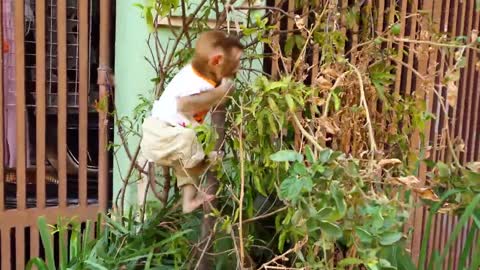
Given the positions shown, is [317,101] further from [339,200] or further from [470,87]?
[470,87]

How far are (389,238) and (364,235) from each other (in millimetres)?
67

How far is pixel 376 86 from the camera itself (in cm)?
229

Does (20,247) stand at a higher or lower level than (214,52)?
lower

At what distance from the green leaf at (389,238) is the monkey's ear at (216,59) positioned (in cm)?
84

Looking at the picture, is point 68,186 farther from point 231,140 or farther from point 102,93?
point 231,140

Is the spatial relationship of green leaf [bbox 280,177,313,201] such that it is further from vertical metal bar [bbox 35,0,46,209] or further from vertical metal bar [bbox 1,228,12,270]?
vertical metal bar [bbox 1,228,12,270]

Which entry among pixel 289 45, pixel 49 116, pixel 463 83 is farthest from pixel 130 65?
pixel 463 83

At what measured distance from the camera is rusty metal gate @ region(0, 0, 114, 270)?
2.82 m

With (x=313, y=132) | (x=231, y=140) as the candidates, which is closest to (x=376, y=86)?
(x=313, y=132)

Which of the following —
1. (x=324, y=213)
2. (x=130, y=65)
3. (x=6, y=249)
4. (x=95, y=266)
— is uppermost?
(x=130, y=65)

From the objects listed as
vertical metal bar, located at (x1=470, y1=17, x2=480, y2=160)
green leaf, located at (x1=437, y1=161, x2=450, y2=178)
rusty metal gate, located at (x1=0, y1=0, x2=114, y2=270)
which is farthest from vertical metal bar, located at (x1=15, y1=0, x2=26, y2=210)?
vertical metal bar, located at (x1=470, y1=17, x2=480, y2=160)

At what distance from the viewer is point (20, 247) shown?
115 inches

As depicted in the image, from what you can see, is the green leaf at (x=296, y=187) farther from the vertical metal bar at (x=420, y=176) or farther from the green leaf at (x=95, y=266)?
the vertical metal bar at (x=420, y=176)

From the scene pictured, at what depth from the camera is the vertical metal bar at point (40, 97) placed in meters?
2.80
